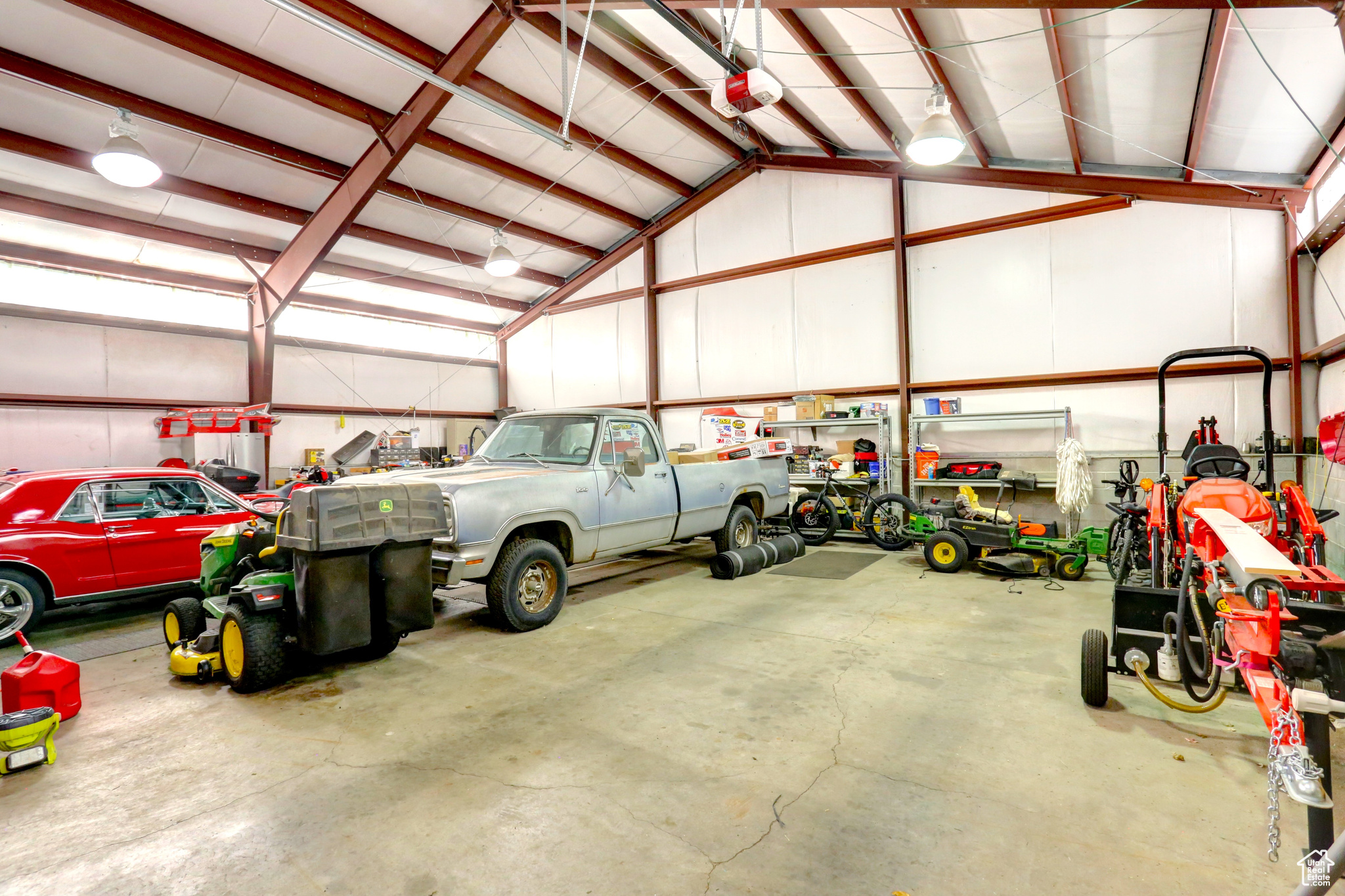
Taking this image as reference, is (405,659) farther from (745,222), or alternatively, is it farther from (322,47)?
(745,222)

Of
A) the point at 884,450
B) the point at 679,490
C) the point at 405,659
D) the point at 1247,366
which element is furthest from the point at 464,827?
the point at 1247,366

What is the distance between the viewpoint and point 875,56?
7020 millimetres

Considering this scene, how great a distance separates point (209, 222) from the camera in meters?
10.0

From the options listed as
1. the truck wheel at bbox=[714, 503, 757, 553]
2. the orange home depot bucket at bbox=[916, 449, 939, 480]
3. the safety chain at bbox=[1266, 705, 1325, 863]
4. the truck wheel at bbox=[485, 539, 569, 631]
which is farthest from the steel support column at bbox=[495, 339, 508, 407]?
the safety chain at bbox=[1266, 705, 1325, 863]

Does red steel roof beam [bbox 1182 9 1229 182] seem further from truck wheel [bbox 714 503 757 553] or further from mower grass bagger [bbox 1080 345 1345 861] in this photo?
truck wheel [bbox 714 503 757 553]

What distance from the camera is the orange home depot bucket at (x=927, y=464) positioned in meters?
9.07

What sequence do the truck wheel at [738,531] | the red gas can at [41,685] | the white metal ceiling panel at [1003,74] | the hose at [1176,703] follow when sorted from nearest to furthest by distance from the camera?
the hose at [1176,703]
the red gas can at [41,685]
the white metal ceiling panel at [1003,74]
the truck wheel at [738,531]

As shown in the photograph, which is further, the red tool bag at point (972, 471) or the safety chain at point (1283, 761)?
the red tool bag at point (972, 471)

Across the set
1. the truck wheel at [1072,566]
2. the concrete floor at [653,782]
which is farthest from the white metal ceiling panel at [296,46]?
the truck wheel at [1072,566]

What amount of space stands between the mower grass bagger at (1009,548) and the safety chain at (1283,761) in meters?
5.34

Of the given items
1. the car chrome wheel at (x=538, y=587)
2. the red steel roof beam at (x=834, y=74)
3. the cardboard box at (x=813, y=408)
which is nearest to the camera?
the car chrome wheel at (x=538, y=587)

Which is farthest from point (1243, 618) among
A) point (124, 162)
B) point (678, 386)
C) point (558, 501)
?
point (678, 386)

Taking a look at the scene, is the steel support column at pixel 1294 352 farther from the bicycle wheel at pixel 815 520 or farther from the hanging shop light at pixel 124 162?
the hanging shop light at pixel 124 162

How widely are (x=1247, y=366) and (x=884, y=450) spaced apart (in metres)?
4.49
